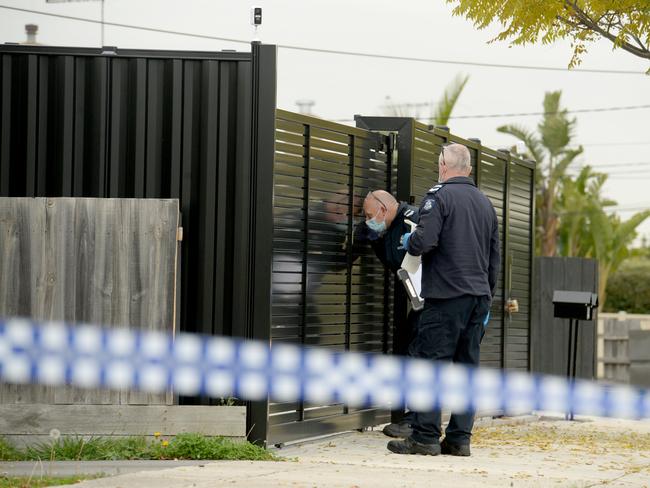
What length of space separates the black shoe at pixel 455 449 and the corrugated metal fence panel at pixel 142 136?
166cm

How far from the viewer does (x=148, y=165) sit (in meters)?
7.67

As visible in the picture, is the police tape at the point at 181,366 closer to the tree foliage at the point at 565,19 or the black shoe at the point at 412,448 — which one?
the black shoe at the point at 412,448

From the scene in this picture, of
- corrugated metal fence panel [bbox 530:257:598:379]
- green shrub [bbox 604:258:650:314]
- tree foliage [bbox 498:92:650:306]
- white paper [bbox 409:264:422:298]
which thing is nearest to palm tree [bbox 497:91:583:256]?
tree foliage [bbox 498:92:650:306]

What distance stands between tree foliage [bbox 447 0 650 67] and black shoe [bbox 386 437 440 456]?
4.27m

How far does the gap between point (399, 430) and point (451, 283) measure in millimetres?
1706

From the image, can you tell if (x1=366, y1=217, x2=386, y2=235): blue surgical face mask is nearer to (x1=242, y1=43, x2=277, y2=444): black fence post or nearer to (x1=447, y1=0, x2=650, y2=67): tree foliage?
(x1=242, y1=43, x2=277, y2=444): black fence post

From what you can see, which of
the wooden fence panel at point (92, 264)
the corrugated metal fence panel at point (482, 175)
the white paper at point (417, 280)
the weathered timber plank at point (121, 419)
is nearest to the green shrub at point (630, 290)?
the corrugated metal fence panel at point (482, 175)

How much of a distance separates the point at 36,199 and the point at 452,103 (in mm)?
23322

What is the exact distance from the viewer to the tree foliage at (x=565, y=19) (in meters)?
10.1

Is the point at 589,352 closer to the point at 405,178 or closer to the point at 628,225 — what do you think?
the point at 405,178

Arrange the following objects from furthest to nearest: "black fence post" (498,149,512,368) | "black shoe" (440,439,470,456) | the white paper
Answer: "black fence post" (498,149,512,368), the white paper, "black shoe" (440,439,470,456)

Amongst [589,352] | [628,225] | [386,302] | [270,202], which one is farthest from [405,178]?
[628,225]

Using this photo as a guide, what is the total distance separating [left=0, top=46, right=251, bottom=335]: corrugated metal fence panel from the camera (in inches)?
302

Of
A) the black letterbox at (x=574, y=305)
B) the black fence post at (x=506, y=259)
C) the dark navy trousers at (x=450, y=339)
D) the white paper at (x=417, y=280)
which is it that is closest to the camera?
the dark navy trousers at (x=450, y=339)
